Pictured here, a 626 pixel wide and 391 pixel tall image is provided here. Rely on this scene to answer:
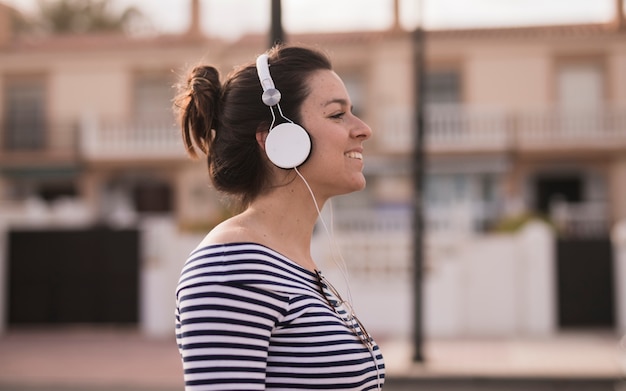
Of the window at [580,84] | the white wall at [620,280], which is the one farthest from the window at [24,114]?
the white wall at [620,280]

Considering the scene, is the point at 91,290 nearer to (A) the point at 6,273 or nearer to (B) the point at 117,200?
(A) the point at 6,273

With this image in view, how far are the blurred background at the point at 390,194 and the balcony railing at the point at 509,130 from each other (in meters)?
0.04

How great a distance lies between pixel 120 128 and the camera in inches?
928

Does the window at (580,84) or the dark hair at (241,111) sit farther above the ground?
the window at (580,84)

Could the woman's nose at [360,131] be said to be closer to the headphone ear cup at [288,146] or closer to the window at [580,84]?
the headphone ear cup at [288,146]

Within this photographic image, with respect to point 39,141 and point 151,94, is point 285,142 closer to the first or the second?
point 151,94

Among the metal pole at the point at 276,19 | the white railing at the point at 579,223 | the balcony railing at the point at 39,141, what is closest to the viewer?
the metal pole at the point at 276,19

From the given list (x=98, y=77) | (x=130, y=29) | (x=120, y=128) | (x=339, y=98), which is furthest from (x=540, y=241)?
(x=130, y=29)

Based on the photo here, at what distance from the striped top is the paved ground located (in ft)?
20.2

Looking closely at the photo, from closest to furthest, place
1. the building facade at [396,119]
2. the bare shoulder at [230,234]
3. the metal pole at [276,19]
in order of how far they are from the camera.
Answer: the bare shoulder at [230,234], the metal pole at [276,19], the building facade at [396,119]

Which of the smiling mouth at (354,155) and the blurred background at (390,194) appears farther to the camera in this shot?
the blurred background at (390,194)

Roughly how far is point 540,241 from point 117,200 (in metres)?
15.5

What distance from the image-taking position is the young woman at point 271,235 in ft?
4.91

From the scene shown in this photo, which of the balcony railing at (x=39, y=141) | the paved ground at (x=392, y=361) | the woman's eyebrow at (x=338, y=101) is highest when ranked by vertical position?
the balcony railing at (x=39, y=141)
